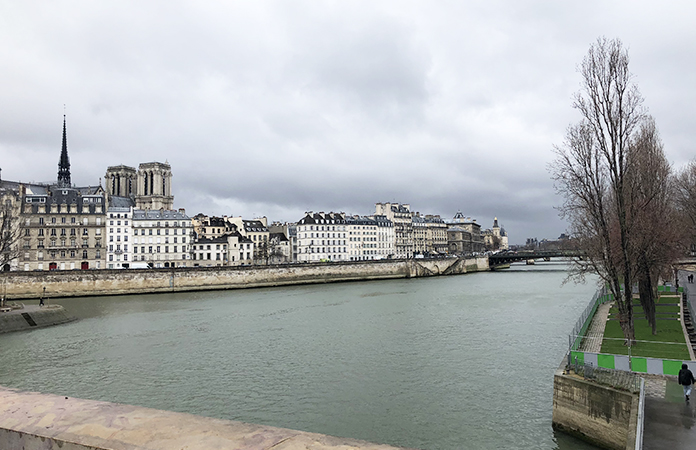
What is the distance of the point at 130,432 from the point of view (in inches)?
195

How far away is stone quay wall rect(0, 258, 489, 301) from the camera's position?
179 ft

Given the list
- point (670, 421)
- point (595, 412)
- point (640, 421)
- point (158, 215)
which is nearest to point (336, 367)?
point (595, 412)

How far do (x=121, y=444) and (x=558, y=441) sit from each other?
35.9 ft

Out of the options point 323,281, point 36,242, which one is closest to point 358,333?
point 323,281

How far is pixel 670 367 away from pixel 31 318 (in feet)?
118

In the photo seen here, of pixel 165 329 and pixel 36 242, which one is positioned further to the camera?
pixel 36 242

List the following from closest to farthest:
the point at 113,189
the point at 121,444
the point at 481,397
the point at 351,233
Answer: the point at 121,444 < the point at 481,397 < the point at 351,233 < the point at 113,189

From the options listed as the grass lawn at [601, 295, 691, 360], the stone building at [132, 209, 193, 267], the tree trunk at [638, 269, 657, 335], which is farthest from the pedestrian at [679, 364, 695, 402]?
the stone building at [132, 209, 193, 267]

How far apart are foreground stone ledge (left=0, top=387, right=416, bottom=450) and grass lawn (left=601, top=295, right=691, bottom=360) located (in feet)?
46.8

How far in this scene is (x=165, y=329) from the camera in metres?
31.5

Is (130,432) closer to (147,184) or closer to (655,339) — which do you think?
(655,339)

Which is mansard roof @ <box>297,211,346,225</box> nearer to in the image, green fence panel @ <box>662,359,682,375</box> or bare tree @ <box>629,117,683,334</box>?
bare tree @ <box>629,117,683,334</box>

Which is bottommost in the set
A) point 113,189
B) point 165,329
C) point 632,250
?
point 165,329

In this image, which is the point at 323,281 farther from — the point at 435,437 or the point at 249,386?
the point at 435,437
